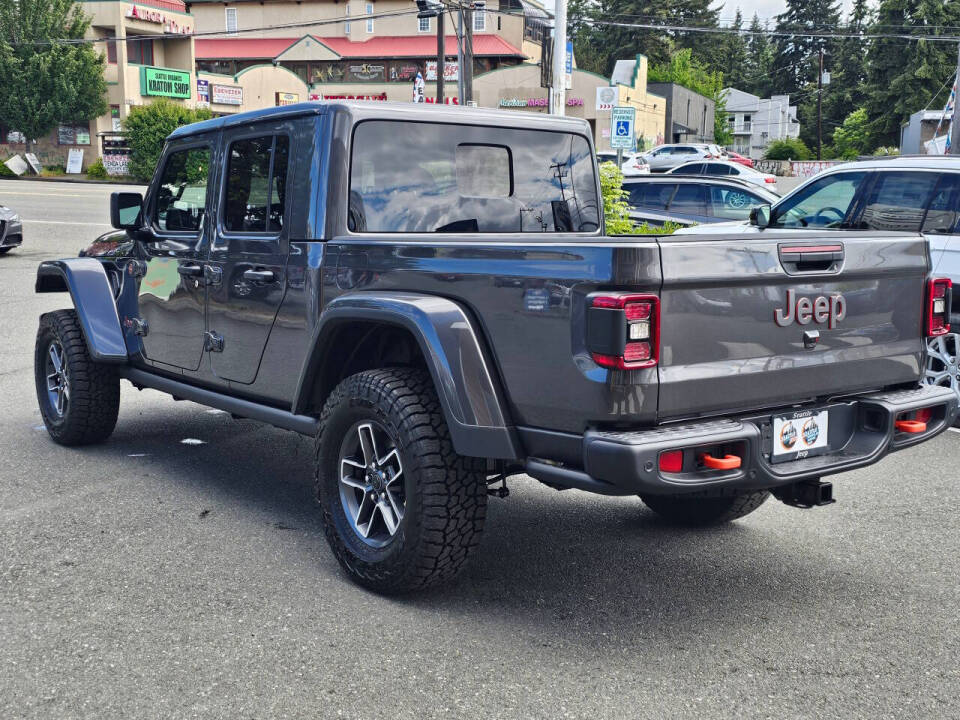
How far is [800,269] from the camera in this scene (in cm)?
400

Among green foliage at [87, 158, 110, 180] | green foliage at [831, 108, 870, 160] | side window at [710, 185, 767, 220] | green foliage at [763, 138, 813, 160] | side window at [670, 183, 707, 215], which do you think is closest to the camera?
side window at [710, 185, 767, 220]

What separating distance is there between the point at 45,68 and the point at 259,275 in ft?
170

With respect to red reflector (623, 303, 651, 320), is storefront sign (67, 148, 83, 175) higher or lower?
higher

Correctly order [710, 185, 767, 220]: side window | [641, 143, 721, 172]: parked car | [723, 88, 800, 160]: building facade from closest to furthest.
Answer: [710, 185, 767, 220]: side window, [641, 143, 721, 172]: parked car, [723, 88, 800, 160]: building facade

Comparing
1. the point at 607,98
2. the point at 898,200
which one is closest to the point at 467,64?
the point at 607,98

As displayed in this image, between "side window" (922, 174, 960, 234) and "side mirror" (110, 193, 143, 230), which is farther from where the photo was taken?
"side window" (922, 174, 960, 234)

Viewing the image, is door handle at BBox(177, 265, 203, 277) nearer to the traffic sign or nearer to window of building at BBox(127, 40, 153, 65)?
the traffic sign

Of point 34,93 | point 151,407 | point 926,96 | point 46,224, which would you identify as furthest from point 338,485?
point 926,96

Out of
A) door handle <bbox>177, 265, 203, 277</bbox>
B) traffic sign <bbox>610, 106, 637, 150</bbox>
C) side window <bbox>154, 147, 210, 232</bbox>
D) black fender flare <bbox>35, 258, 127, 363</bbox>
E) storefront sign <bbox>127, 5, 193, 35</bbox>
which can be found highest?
storefront sign <bbox>127, 5, 193, 35</bbox>

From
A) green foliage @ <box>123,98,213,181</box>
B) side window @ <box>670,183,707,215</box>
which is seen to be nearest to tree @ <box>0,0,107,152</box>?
green foliage @ <box>123,98,213,181</box>

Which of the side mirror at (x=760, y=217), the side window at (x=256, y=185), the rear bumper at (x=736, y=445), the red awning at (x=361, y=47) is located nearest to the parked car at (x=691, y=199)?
the side mirror at (x=760, y=217)

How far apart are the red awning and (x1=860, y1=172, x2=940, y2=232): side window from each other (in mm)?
57090

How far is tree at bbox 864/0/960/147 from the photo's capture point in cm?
7225

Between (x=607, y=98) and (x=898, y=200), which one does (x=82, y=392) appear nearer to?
(x=898, y=200)
